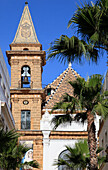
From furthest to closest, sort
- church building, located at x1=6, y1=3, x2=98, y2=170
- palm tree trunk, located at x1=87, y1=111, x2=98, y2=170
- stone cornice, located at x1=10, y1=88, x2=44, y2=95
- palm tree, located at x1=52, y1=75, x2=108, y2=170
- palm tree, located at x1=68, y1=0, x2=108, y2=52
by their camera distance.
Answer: stone cornice, located at x1=10, y1=88, x2=44, y2=95
church building, located at x1=6, y1=3, x2=98, y2=170
palm tree, located at x1=52, y1=75, x2=108, y2=170
palm tree trunk, located at x1=87, y1=111, x2=98, y2=170
palm tree, located at x1=68, y1=0, x2=108, y2=52

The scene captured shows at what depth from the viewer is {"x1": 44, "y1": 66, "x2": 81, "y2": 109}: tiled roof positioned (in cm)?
4809

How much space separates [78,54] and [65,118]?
489cm

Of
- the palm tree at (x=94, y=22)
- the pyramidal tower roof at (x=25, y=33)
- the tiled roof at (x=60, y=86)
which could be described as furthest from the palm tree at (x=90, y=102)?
the tiled roof at (x=60, y=86)

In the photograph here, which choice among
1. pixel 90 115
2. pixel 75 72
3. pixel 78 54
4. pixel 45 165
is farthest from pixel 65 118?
pixel 75 72

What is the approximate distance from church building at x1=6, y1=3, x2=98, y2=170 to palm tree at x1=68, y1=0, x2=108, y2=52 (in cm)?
2587

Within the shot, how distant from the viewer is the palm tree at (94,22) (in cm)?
1667

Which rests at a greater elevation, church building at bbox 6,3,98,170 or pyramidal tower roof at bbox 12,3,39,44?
pyramidal tower roof at bbox 12,3,39,44

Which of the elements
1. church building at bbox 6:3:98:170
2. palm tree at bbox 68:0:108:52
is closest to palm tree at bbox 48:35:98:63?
palm tree at bbox 68:0:108:52

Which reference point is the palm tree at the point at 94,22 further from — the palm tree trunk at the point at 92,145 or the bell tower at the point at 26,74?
the bell tower at the point at 26,74

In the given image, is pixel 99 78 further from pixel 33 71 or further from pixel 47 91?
pixel 47 91

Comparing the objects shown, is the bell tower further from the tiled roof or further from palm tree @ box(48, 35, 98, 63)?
palm tree @ box(48, 35, 98, 63)

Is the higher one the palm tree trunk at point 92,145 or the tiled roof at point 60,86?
the tiled roof at point 60,86

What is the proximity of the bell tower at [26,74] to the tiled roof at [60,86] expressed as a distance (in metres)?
3.09

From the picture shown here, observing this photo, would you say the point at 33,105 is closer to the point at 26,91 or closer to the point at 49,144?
the point at 26,91
